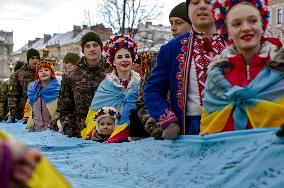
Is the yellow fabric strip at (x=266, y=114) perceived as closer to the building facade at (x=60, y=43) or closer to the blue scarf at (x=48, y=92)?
the blue scarf at (x=48, y=92)

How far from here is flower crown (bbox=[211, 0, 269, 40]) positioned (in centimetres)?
274

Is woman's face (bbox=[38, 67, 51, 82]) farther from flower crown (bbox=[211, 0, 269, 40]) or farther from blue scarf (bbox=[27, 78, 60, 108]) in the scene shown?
flower crown (bbox=[211, 0, 269, 40])

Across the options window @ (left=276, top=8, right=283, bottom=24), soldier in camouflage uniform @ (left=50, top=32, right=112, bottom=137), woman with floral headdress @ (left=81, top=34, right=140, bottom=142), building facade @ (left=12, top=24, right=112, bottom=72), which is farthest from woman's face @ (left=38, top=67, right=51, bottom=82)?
building facade @ (left=12, top=24, right=112, bottom=72)

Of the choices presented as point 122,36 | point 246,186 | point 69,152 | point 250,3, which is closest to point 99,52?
point 122,36

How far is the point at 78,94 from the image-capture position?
19.6 feet

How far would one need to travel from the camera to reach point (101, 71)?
611 cm

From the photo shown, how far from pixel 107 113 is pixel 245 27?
8.51ft

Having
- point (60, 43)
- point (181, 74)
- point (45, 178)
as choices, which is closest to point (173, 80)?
point (181, 74)

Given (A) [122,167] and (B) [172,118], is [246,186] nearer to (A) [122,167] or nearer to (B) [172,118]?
(B) [172,118]

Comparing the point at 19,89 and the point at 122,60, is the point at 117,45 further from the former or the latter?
the point at 19,89

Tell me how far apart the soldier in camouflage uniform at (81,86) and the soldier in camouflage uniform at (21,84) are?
12.6ft

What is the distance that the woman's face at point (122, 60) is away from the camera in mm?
5176

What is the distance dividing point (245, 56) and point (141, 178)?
0.88m

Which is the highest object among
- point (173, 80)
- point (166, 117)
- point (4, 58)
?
point (4, 58)
